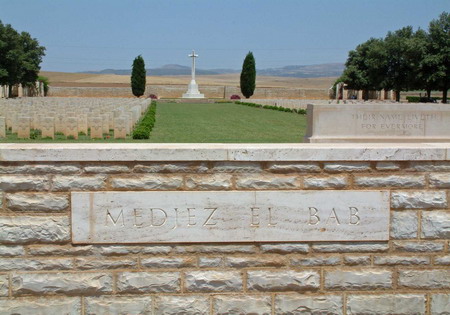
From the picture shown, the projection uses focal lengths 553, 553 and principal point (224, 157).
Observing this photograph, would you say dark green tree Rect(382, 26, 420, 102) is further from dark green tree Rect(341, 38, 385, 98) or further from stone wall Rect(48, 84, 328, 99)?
stone wall Rect(48, 84, 328, 99)

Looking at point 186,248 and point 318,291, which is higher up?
point 186,248

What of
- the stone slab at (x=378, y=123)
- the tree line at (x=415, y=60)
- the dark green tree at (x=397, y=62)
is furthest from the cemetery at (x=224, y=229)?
the dark green tree at (x=397, y=62)

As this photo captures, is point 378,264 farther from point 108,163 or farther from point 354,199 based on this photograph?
point 108,163

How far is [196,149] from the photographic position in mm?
3695

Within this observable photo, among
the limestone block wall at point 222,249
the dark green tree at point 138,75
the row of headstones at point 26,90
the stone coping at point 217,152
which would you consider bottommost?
the limestone block wall at point 222,249

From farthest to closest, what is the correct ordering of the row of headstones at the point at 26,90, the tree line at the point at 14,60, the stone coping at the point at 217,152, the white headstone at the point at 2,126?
the row of headstones at the point at 26,90 < the tree line at the point at 14,60 < the white headstone at the point at 2,126 < the stone coping at the point at 217,152

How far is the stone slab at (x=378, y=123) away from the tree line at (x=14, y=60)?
36.5 meters

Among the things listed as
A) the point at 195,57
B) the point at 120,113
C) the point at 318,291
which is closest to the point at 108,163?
the point at 318,291

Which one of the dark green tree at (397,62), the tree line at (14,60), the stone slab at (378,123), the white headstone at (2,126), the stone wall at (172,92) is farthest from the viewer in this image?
the stone wall at (172,92)

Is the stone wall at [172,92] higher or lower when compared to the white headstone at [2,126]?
higher

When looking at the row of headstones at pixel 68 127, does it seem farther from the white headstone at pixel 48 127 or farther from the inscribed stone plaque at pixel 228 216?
the inscribed stone plaque at pixel 228 216

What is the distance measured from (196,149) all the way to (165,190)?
1.14 feet

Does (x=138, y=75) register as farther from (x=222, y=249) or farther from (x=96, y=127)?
(x=222, y=249)

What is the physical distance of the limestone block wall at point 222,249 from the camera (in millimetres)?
3650
